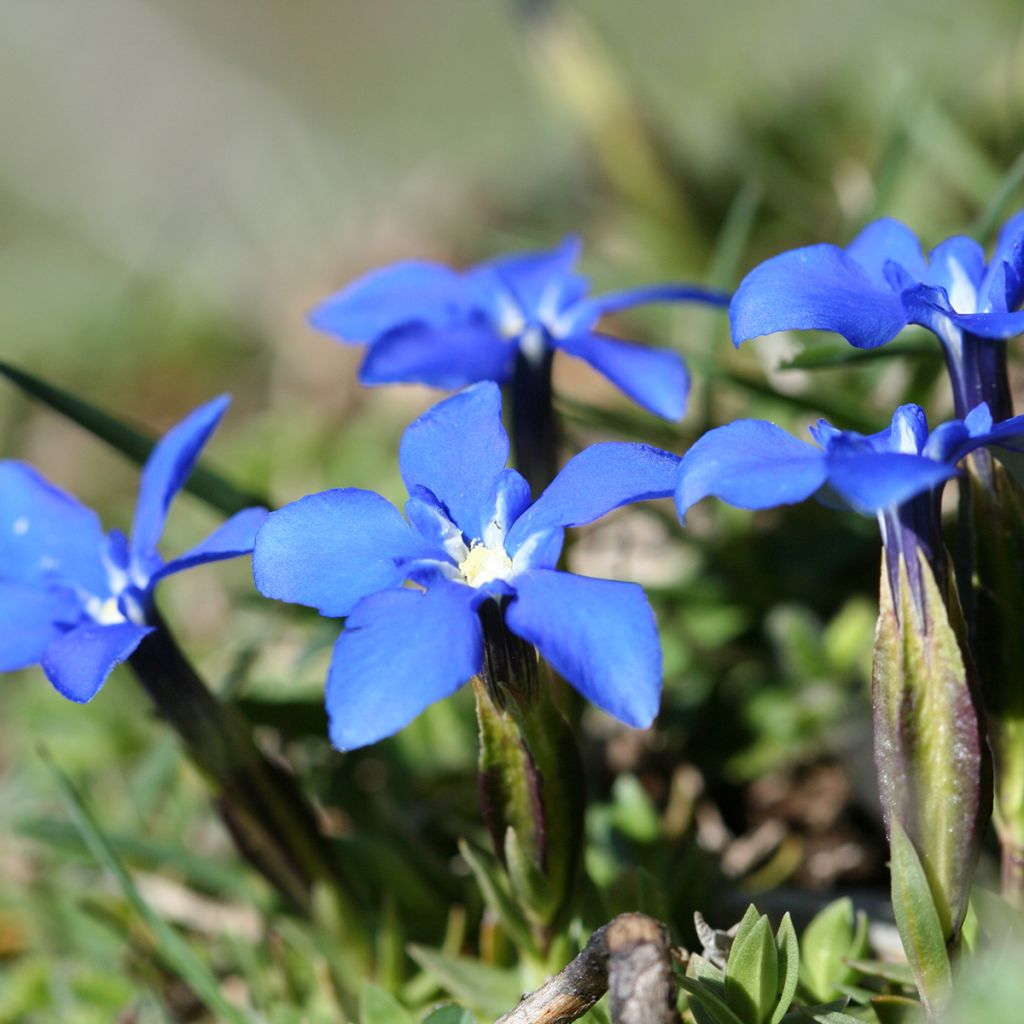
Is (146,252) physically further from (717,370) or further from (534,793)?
(534,793)

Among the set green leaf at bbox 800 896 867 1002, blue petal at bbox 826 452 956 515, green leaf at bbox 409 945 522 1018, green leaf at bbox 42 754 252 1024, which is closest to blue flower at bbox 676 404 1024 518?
blue petal at bbox 826 452 956 515

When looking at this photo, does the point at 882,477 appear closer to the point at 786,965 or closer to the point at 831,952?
the point at 786,965

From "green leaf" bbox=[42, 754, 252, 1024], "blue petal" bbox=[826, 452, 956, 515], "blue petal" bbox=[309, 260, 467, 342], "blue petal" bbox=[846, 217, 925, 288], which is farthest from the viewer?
"blue petal" bbox=[309, 260, 467, 342]

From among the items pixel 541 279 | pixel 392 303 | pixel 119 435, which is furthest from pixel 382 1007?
pixel 541 279

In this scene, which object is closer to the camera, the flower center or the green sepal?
the green sepal

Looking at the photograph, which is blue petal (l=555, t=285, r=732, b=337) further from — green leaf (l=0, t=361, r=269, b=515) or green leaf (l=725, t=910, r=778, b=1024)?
green leaf (l=725, t=910, r=778, b=1024)
